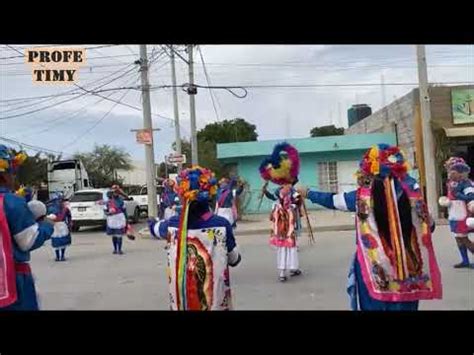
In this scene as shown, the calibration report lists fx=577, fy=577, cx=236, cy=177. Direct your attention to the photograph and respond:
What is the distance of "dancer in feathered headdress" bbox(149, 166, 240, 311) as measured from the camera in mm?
4008

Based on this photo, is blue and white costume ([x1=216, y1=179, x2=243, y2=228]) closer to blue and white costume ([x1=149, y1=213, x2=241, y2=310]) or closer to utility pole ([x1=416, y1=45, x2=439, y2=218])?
utility pole ([x1=416, y1=45, x2=439, y2=218])

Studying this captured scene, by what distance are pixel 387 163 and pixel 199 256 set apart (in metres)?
1.50

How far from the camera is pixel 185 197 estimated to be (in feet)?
13.9

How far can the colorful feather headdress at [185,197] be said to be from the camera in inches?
158

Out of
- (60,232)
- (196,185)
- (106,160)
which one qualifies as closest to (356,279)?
(196,185)

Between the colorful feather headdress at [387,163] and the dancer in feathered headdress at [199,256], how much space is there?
3.72 feet

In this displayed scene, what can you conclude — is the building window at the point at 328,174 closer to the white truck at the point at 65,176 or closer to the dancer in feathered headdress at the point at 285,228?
the white truck at the point at 65,176

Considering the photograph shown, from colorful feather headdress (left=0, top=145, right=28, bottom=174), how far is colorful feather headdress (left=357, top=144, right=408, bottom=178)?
2.59 m

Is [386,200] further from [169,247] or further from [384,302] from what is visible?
[169,247]

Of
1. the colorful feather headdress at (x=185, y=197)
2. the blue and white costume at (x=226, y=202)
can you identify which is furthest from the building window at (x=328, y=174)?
the colorful feather headdress at (x=185, y=197)

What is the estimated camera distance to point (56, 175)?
2580 cm

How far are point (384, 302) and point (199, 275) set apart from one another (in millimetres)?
1319

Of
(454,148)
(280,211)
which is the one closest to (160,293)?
(280,211)
